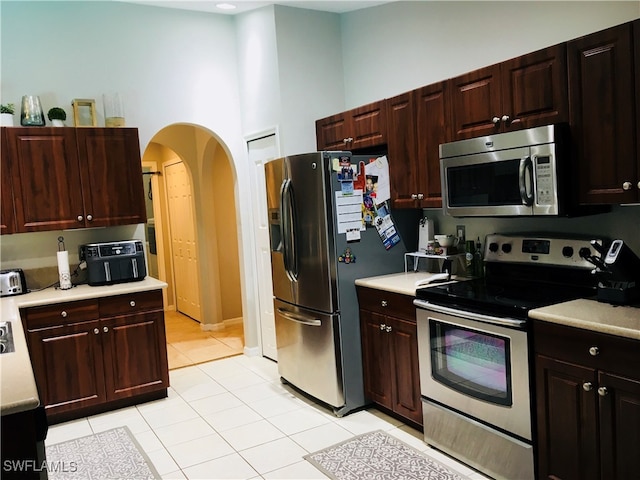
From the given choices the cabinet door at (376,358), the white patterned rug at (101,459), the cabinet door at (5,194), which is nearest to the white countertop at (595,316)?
the cabinet door at (376,358)

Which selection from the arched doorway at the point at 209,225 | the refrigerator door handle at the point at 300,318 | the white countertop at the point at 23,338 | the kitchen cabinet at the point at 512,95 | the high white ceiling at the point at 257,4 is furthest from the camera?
the arched doorway at the point at 209,225

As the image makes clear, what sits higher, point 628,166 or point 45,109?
point 45,109

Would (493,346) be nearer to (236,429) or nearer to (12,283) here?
(236,429)

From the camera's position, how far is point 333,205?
11.6 feet

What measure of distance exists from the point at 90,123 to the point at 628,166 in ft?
12.1

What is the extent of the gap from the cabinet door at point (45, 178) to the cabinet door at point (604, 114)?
11.0ft

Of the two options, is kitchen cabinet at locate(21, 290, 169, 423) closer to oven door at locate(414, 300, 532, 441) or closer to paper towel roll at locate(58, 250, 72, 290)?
paper towel roll at locate(58, 250, 72, 290)

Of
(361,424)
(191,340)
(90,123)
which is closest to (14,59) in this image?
(90,123)

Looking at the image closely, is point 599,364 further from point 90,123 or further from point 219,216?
point 219,216

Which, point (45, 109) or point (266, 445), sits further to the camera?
point (45, 109)

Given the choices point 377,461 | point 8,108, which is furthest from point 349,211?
point 8,108

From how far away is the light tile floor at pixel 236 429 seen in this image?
303cm

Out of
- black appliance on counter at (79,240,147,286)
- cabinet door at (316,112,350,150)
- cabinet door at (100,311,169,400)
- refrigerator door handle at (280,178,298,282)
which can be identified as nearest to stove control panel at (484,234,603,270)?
refrigerator door handle at (280,178,298,282)

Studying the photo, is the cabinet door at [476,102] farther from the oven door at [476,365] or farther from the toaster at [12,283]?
the toaster at [12,283]
